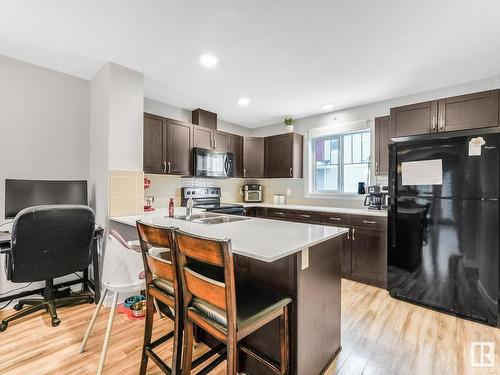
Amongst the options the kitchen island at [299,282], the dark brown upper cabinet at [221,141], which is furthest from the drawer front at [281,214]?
the kitchen island at [299,282]

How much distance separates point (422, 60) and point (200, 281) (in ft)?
9.26

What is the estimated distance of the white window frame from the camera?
3621 mm

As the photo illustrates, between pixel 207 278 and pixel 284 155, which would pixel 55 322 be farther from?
pixel 284 155

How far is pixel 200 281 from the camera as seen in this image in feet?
3.63

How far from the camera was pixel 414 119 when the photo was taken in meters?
2.87

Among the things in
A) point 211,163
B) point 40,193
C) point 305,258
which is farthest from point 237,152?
point 305,258

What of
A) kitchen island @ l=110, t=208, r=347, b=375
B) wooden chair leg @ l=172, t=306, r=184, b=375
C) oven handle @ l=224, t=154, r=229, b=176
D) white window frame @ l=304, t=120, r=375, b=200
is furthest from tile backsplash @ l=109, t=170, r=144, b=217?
white window frame @ l=304, t=120, r=375, b=200

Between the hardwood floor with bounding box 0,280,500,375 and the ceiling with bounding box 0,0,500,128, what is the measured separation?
2442mm

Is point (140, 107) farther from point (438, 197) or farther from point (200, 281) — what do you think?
point (438, 197)

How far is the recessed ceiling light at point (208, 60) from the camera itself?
2338mm

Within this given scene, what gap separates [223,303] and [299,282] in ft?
1.57

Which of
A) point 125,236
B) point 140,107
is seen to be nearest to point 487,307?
point 125,236

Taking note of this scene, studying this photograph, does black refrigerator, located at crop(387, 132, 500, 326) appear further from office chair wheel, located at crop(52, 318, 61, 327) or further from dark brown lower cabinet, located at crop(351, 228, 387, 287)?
office chair wheel, located at crop(52, 318, 61, 327)

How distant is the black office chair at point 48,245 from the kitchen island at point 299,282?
3.86 feet
